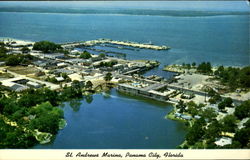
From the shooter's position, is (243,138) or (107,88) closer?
(243,138)

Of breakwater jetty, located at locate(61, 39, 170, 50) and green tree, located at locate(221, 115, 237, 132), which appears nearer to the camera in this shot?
green tree, located at locate(221, 115, 237, 132)

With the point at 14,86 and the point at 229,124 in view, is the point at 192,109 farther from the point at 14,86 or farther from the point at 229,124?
the point at 14,86

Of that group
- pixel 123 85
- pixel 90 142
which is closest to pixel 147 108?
pixel 123 85

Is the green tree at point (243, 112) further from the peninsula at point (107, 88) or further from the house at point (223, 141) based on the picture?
the house at point (223, 141)

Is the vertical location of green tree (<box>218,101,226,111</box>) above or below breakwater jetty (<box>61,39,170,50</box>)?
above

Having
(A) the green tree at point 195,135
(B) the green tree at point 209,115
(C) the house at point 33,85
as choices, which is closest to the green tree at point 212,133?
(A) the green tree at point 195,135

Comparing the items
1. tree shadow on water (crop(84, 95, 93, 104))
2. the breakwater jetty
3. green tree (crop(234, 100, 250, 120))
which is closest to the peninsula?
green tree (crop(234, 100, 250, 120))

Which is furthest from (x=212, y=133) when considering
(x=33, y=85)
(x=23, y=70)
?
(x=23, y=70)

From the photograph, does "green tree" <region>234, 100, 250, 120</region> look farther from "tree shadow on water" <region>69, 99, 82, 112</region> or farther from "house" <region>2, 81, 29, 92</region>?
"house" <region>2, 81, 29, 92</region>
